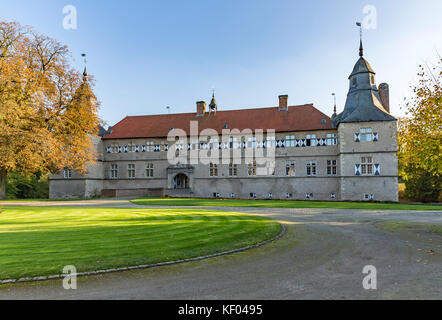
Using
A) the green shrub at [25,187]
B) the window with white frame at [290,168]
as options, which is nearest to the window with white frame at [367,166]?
the window with white frame at [290,168]

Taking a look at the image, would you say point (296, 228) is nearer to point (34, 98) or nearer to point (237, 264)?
point (237, 264)

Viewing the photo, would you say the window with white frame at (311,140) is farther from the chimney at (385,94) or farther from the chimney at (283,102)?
the chimney at (385,94)

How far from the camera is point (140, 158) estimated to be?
124ft

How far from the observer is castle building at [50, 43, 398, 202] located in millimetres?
30516

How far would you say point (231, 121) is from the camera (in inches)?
1446

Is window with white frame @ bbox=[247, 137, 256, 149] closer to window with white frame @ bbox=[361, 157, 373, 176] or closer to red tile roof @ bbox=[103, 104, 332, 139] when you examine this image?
red tile roof @ bbox=[103, 104, 332, 139]

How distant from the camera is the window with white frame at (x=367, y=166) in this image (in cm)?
3044

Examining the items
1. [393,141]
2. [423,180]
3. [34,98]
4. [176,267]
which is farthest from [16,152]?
[423,180]

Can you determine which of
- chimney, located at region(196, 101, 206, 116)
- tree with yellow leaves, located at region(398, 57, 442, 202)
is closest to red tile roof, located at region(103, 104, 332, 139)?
chimney, located at region(196, 101, 206, 116)

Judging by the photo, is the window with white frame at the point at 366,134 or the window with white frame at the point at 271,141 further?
the window with white frame at the point at 271,141

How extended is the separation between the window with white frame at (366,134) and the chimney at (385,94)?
4371 millimetres

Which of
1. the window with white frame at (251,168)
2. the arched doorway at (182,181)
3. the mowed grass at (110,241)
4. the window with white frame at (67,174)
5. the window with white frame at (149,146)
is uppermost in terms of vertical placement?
the window with white frame at (149,146)

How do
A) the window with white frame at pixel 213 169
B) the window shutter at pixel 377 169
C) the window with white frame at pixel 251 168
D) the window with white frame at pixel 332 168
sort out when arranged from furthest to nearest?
the window with white frame at pixel 213 169, the window with white frame at pixel 251 168, the window with white frame at pixel 332 168, the window shutter at pixel 377 169
